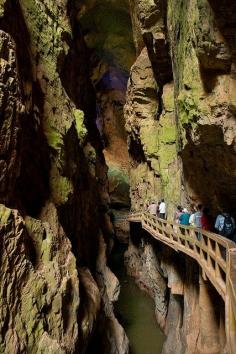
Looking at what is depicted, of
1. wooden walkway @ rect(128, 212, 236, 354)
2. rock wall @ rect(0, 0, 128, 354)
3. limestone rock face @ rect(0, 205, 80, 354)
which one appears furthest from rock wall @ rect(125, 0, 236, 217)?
limestone rock face @ rect(0, 205, 80, 354)

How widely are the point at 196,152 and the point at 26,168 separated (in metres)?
5.16

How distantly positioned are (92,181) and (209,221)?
24.6ft

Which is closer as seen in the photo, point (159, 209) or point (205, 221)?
point (205, 221)

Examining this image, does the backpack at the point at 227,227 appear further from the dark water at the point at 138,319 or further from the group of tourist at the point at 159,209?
the dark water at the point at 138,319

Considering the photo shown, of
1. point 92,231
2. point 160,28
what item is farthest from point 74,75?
point 92,231

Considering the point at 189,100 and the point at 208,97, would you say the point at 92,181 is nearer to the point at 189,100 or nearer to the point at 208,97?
the point at 189,100

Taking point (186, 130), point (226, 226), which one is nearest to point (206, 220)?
point (226, 226)

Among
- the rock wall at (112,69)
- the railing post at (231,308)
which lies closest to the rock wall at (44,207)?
the railing post at (231,308)

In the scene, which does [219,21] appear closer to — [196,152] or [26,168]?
[196,152]

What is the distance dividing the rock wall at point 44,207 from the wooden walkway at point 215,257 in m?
3.14

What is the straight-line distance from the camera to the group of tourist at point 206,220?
316 inches

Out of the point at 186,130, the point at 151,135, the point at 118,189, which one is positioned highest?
the point at 151,135

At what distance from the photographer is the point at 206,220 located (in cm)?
1007

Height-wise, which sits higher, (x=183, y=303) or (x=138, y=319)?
(x=183, y=303)
